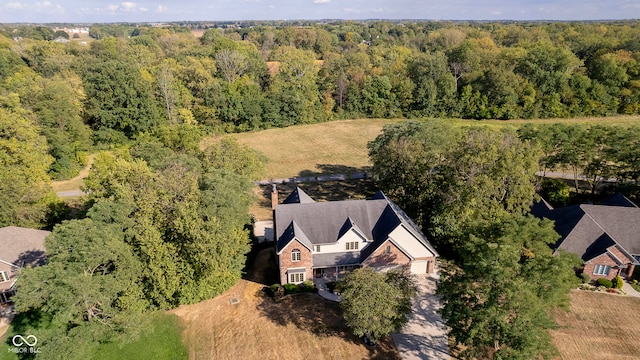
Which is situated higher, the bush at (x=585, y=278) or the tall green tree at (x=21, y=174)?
the tall green tree at (x=21, y=174)

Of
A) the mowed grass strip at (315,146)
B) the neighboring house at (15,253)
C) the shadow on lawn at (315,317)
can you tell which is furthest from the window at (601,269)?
the neighboring house at (15,253)

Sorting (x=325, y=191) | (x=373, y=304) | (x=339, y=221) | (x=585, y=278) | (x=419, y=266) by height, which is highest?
(x=339, y=221)

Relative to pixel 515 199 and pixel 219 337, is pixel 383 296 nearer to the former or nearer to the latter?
pixel 219 337

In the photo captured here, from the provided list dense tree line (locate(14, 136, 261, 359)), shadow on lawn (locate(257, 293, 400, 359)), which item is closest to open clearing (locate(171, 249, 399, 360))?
shadow on lawn (locate(257, 293, 400, 359))

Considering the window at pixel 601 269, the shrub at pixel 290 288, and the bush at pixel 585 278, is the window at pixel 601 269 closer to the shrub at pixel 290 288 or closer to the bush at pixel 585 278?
the bush at pixel 585 278

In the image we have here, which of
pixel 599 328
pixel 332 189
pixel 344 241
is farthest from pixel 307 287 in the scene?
pixel 332 189

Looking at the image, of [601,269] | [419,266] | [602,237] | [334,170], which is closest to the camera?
[601,269]

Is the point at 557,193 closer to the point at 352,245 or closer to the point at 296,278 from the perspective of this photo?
the point at 352,245
